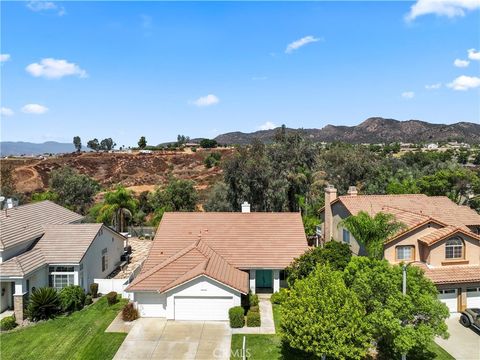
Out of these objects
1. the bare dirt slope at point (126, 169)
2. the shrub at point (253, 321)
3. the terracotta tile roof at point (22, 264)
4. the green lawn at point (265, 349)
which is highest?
the bare dirt slope at point (126, 169)

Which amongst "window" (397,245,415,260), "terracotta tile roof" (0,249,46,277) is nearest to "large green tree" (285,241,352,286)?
"window" (397,245,415,260)

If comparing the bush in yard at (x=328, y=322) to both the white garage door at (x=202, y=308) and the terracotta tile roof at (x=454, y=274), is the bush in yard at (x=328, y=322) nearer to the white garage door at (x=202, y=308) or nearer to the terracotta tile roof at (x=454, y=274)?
the white garage door at (x=202, y=308)

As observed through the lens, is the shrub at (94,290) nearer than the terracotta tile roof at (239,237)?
Yes

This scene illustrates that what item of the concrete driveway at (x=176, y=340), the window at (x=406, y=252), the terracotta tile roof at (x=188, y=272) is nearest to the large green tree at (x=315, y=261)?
the terracotta tile roof at (x=188, y=272)

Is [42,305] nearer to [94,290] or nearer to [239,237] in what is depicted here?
[94,290]

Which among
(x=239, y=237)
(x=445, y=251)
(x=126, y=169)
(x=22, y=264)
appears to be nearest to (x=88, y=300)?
(x=22, y=264)

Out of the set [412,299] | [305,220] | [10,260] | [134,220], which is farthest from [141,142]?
[412,299]
